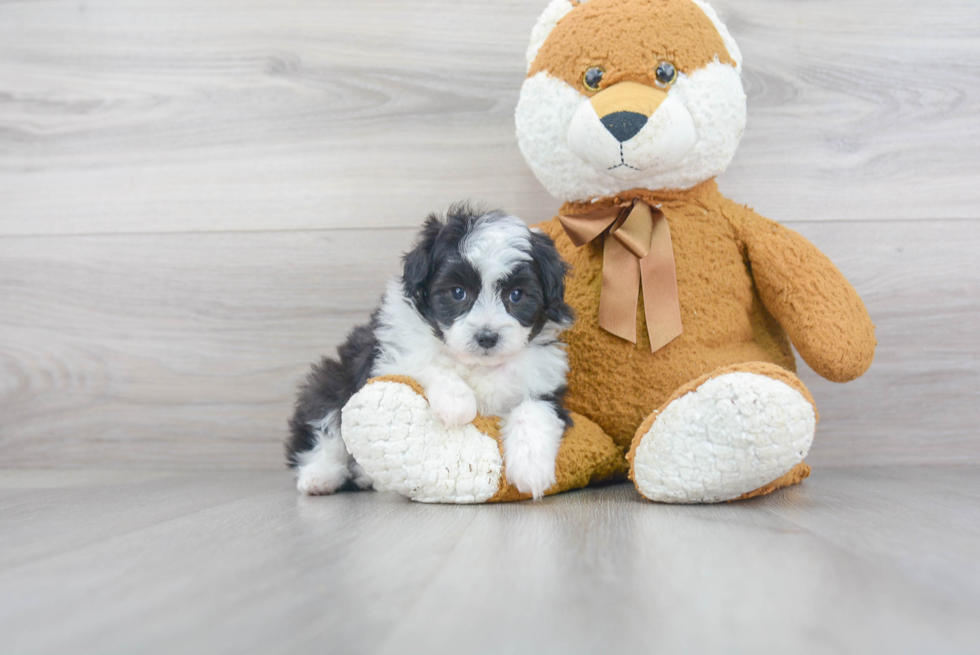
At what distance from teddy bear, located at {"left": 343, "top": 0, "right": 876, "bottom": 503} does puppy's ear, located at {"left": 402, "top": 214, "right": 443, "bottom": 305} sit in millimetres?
172

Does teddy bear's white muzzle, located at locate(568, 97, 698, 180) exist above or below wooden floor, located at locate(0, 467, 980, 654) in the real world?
above

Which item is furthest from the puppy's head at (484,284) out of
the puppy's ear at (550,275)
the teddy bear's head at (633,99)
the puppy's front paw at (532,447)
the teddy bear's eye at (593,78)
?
the teddy bear's eye at (593,78)

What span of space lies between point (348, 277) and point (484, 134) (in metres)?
0.51

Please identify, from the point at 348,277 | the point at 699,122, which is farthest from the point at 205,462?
the point at 699,122

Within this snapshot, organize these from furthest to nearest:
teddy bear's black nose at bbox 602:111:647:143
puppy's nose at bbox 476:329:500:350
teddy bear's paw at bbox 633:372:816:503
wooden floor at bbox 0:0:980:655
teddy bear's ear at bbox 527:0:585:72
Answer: wooden floor at bbox 0:0:980:655
teddy bear's ear at bbox 527:0:585:72
teddy bear's black nose at bbox 602:111:647:143
puppy's nose at bbox 476:329:500:350
teddy bear's paw at bbox 633:372:816:503

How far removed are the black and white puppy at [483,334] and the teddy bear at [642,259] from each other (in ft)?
0.15

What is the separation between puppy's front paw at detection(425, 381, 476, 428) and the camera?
121 cm

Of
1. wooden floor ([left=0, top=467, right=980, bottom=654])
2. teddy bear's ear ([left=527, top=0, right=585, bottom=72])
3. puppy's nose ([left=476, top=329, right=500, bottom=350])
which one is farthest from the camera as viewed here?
teddy bear's ear ([left=527, top=0, right=585, bottom=72])

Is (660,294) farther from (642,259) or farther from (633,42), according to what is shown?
(633,42)

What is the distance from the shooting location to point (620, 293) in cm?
139

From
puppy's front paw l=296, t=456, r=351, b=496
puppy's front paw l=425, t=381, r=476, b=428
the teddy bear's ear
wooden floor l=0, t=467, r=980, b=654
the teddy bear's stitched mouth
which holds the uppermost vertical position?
the teddy bear's ear

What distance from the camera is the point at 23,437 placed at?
6.34ft

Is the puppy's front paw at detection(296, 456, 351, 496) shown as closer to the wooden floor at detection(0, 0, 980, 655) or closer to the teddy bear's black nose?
the wooden floor at detection(0, 0, 980, 655)

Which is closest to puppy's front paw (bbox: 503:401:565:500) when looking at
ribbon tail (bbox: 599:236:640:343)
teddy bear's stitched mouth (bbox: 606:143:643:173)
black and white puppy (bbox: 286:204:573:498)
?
black and white puppy (bbox: 286:204:573:498)
